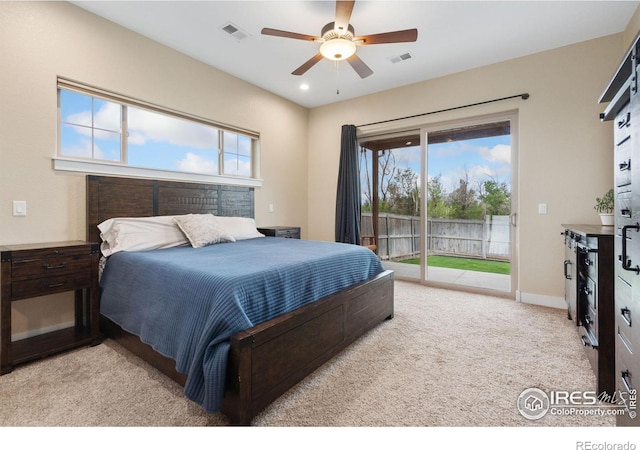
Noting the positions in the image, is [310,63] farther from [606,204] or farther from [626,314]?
[606,204]

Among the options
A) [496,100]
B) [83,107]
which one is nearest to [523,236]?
[496,100]

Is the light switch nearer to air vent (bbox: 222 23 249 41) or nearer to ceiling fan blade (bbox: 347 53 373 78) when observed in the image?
air vent (bbox: 222 23 249 41)

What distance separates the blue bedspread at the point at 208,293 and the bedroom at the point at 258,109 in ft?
2.86

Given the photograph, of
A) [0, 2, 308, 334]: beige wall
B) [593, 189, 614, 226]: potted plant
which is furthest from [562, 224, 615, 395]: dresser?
[0, 2, 308, 334]: beige wall

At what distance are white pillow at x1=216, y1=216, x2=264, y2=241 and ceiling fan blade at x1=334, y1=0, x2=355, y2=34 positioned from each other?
225cm

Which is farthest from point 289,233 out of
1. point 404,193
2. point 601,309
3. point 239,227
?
point 601,309

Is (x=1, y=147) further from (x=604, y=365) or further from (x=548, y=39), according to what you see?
(x=548, y=39)

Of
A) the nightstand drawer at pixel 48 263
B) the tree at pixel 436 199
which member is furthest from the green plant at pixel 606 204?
the nightstand drawer at pixel 48 263

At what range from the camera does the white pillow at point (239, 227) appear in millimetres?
3442

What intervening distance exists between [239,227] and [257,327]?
2.19 m

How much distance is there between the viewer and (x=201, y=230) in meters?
2.96

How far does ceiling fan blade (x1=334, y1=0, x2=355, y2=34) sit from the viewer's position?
2078 mm
